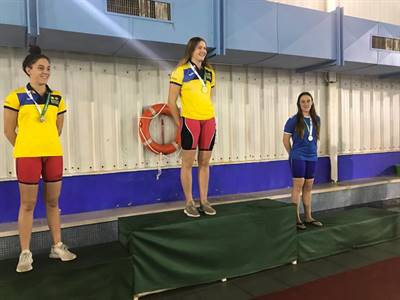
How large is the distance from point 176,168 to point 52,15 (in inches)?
82.8

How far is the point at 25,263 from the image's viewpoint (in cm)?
232

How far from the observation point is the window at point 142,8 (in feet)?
10.8

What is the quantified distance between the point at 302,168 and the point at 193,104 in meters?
1.32

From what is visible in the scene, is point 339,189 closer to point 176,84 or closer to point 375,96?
point 375,96

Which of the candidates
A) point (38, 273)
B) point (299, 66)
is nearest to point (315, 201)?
point (299, 66)

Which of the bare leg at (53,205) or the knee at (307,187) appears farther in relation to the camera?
the knee at (307,187)

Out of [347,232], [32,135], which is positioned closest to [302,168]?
[347,232]

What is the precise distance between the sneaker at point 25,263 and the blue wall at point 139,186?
130 cm

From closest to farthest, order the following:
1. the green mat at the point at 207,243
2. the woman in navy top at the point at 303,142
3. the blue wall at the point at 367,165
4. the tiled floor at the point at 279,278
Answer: the green mat at the point at 207,243
the tiled floor at the point at 279,278
the woman in navy top at the point at 303,142
the blue wall at the point at 367,165

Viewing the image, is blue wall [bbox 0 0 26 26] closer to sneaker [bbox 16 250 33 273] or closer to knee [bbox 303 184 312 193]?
sneaker [bbox 16 250 33 273]

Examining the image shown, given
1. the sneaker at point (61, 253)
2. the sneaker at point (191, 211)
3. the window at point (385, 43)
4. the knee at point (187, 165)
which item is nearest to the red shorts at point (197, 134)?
the knee at point (187, 165)

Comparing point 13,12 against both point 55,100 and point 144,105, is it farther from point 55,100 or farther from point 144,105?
point 144,105

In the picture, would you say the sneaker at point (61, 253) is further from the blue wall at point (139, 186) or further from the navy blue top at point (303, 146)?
the navy blue top at point (303, 146)

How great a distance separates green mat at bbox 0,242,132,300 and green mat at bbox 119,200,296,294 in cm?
12
